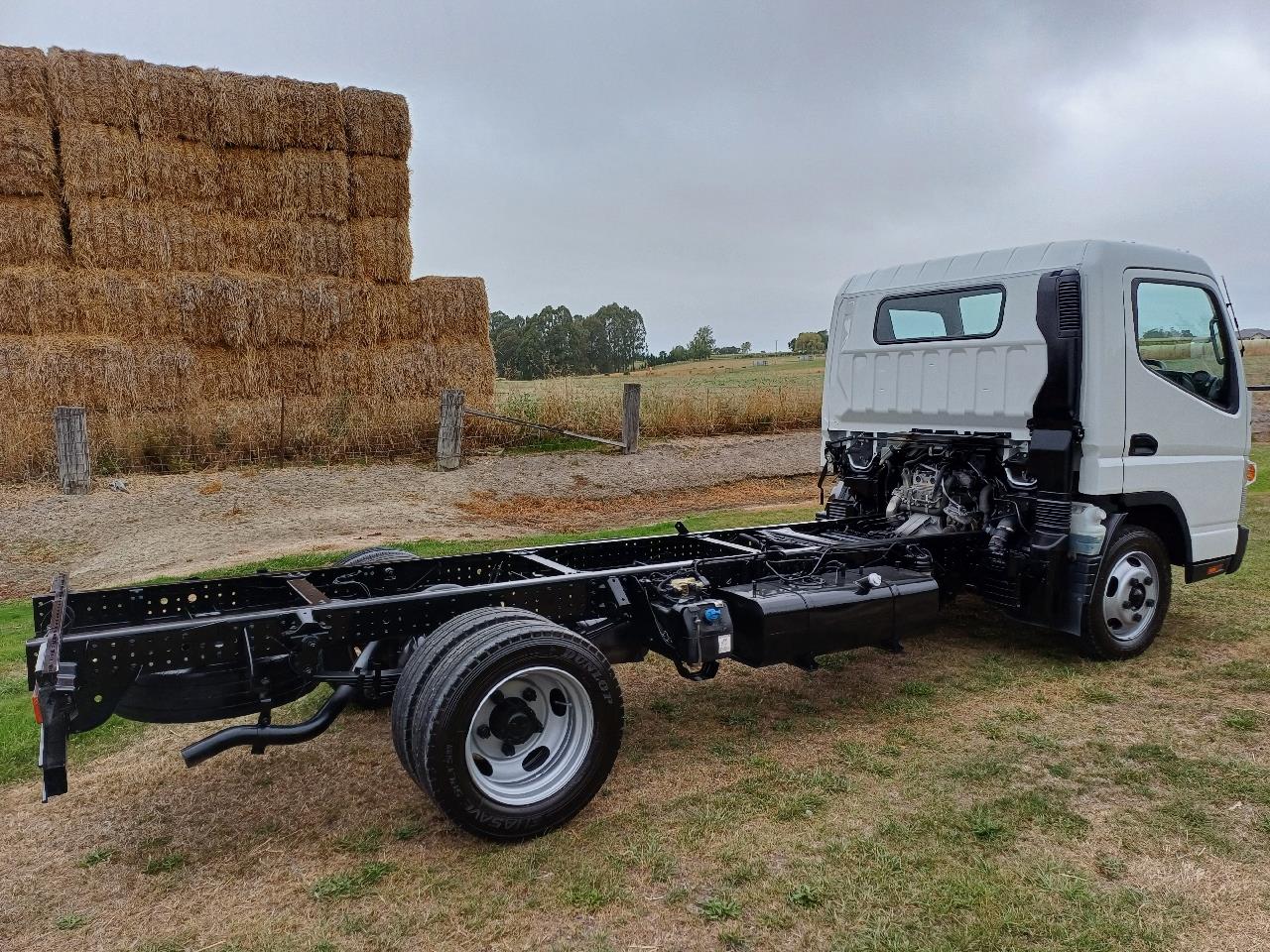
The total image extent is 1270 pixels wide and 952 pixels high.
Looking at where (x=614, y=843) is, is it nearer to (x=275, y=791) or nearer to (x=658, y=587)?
(x=658, y=587)

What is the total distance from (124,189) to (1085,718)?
15740mm

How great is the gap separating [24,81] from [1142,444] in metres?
16.1

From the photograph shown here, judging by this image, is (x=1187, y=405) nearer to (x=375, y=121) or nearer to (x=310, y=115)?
(x=375, y=121)

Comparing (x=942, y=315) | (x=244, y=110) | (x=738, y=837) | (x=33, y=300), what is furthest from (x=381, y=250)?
(x=738, y=837)

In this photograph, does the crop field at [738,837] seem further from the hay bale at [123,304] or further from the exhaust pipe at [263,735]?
the hay bale at [123,304]

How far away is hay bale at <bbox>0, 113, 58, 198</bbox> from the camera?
14039 millimetres

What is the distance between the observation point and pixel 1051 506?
19.5 ft

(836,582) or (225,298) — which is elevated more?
(225,298)

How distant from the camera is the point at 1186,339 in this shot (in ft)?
21.0

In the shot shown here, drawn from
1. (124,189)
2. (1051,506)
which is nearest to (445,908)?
(1051,506)

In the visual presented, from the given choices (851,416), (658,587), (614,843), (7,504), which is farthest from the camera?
(7,504)

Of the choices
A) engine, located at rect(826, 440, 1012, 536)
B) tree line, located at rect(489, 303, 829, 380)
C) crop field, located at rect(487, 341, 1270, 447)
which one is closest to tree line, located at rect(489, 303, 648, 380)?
tree line, located at rect(489, 303, 829, 380)

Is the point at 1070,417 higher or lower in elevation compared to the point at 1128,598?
higher

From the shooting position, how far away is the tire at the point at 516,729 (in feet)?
12.1
